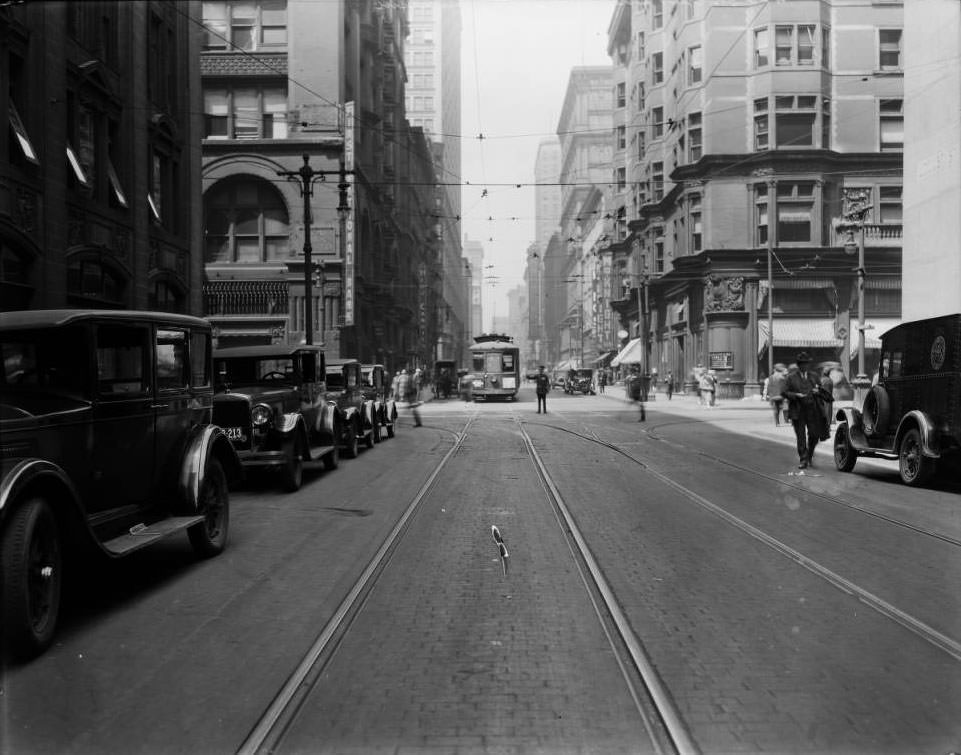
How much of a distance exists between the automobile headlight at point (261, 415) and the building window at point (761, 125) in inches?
1252

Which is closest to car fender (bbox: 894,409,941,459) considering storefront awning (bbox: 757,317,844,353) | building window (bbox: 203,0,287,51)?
storefront awning (bbox: 757,317,844,353)

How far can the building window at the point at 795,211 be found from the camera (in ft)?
128

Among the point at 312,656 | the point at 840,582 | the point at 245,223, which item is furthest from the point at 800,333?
the point at 312,656

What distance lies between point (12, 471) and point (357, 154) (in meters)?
35.6

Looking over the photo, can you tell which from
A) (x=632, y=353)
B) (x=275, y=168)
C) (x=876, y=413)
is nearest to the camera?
(x=876, y=413)

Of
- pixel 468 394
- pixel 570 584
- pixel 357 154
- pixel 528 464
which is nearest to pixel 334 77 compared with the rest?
pixel 357 154

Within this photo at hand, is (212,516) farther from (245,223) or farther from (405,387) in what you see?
(245,223)

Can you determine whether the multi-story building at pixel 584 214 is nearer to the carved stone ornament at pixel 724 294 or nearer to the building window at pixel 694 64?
the building window at pixel 694 64

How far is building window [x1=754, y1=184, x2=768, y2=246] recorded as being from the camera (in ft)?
131

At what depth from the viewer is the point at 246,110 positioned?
114 feet

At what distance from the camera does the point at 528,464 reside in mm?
13633

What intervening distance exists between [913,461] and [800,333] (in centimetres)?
3043

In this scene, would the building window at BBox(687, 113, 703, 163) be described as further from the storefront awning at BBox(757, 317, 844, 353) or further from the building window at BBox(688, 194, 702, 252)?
the storefront awning at BBox(757, 317, 844, 353)

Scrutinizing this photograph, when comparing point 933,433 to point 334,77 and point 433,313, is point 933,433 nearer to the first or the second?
point 334,77
